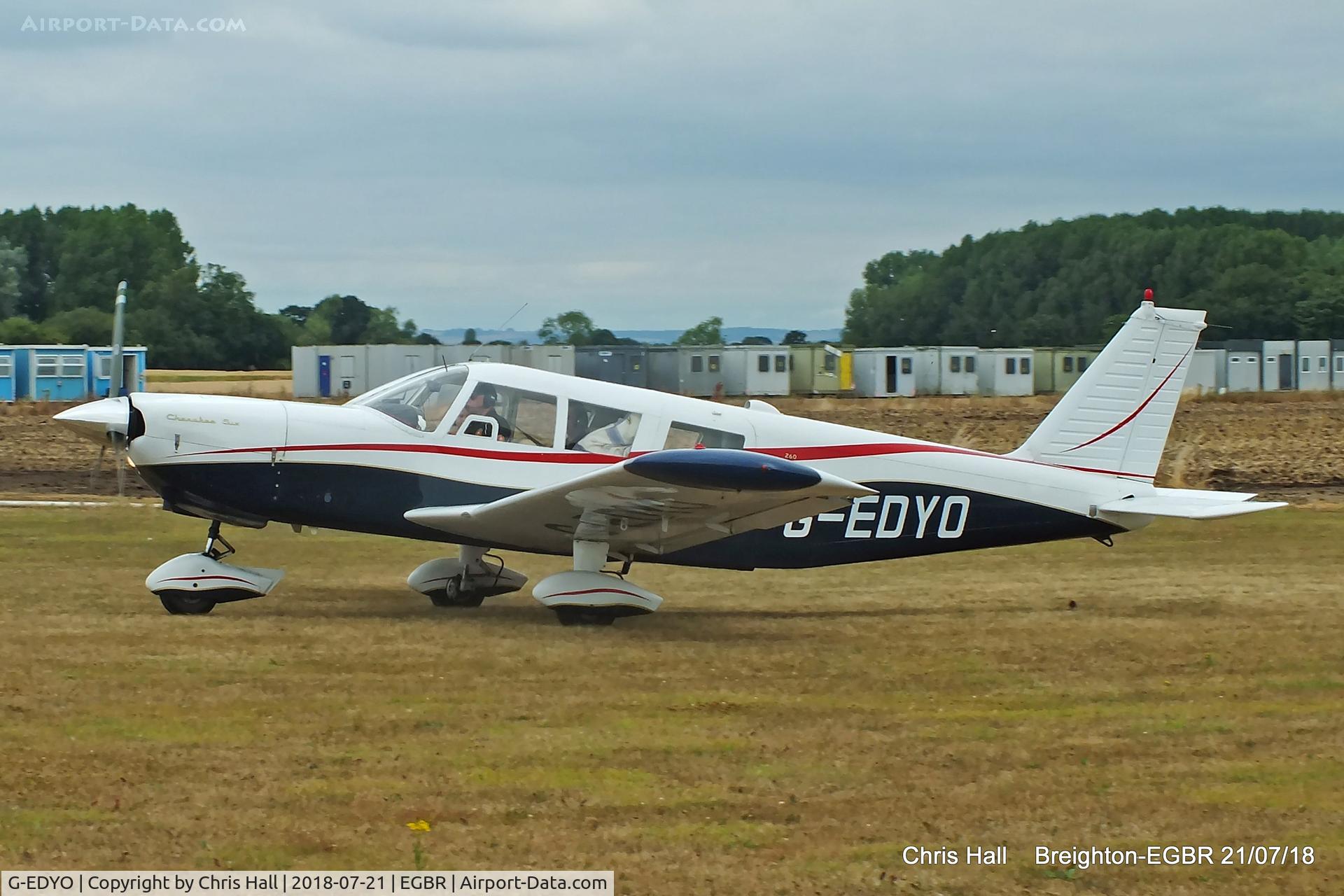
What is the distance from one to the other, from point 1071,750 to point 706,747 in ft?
5.67

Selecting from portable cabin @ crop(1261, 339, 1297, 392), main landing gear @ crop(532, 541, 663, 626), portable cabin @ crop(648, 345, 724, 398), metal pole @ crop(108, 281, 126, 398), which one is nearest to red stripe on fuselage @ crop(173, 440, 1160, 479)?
main landing gear @ crop(532, 541, 663, 626)

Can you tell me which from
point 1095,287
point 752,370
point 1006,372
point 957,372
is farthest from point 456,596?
point 1095,287

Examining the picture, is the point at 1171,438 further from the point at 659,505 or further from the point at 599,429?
the point at 659,505

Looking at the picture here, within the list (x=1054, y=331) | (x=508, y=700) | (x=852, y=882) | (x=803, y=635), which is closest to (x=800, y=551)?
(x=803, y=635)

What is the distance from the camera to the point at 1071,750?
696cm

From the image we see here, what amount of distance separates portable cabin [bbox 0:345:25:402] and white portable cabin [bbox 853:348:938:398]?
27.3 metres

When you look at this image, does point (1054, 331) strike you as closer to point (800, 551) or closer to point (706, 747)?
point (800, 551)

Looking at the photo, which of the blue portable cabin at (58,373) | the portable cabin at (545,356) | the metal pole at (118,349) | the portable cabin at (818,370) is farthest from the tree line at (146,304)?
the metal pole at (118,349)

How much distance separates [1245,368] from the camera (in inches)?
2215

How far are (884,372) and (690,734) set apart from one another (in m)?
45.8

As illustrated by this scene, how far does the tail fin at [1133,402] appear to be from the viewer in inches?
459

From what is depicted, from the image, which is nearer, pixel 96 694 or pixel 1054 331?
pixel 96 694

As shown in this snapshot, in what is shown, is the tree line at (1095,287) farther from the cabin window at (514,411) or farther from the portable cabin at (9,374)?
the cabin window at (514,411)

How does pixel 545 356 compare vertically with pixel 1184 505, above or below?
above
